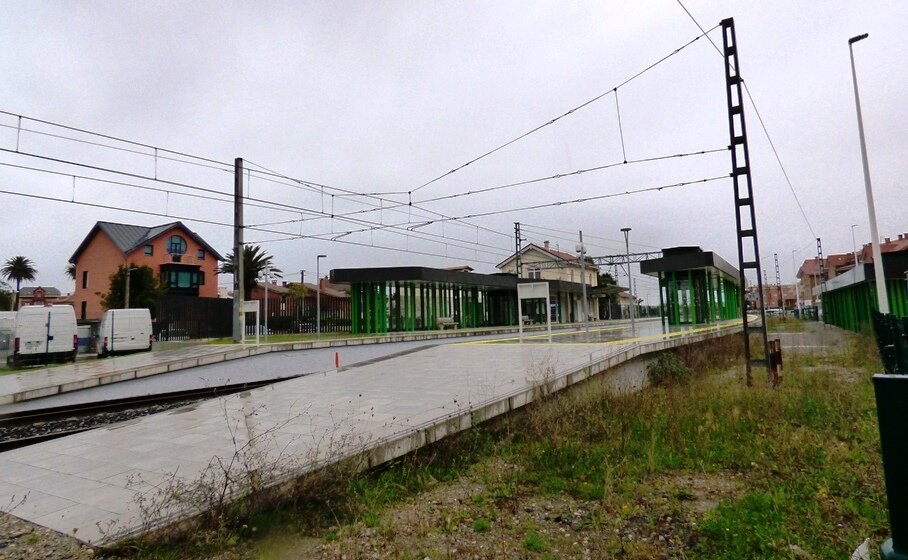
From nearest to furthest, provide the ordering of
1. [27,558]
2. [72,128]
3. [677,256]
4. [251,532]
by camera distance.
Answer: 1. [27,558]
2. [251,532]
3. [72,128]
4. [677,256]

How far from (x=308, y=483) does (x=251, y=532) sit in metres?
0.61

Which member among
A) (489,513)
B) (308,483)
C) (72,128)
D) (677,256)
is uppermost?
(72,128)

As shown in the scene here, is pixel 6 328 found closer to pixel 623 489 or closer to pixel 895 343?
pixel 623 489

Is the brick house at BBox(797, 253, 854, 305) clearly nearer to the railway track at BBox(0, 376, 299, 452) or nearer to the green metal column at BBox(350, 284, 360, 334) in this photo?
the green metal column at BBox(350, 284, 360, 334)

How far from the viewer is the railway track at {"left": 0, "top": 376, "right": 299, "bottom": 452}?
803cm

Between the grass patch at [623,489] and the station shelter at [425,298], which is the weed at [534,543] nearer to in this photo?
the grass patch at [623,489]

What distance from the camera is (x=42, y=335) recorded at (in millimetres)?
17750

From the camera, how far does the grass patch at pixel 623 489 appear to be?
3.79 m

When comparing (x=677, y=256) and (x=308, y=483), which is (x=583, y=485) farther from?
(x=677, y=256)

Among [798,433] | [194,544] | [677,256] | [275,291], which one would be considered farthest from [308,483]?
[275,291]

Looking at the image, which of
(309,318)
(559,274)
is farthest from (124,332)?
(559,274)

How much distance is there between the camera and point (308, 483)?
4.43 meters

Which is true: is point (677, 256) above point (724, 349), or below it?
above

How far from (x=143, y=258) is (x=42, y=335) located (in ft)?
94.8
